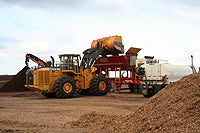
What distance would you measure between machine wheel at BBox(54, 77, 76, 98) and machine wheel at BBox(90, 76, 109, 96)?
176cm

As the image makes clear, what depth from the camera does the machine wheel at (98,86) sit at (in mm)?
22625

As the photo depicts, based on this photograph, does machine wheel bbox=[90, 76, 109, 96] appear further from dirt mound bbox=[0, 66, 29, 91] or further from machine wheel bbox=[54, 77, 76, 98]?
dirt mound bbox=[0, 66, 29, 91]

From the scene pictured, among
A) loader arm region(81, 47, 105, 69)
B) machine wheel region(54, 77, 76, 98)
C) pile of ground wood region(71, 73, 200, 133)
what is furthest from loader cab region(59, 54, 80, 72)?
pile of ground wood region(71, 73, 200, 133)

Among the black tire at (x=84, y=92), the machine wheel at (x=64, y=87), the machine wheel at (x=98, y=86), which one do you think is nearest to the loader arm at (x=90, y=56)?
the machine wheel at (x=98, y=86)

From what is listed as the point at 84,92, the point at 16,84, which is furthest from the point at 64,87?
the point at 16,84

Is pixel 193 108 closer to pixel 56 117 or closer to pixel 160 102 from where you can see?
pixel 160 102

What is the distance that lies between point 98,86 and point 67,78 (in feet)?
8.66

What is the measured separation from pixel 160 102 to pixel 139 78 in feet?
45.7

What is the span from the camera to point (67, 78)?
21.1 m

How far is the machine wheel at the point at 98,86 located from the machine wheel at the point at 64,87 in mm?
1764

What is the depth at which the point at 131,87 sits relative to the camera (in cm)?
2623

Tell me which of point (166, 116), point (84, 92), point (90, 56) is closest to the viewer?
point (166, 116)

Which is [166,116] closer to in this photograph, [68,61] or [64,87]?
[64,87]

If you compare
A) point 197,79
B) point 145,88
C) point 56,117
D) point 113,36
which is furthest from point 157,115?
point 113,36
